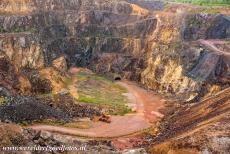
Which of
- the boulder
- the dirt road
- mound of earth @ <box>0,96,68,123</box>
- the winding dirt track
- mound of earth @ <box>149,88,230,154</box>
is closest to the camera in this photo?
mound of earth @ <box>149,88,230,154</box>

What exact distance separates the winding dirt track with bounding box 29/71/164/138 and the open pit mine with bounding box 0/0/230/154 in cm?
14

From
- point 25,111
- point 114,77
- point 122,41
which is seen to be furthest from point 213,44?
point 25,111

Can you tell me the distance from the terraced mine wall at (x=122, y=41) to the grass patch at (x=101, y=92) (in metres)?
5.71

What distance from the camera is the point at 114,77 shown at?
288 feet

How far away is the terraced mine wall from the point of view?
245 ft

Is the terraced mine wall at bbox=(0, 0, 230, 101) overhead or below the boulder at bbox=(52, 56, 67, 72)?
overhead

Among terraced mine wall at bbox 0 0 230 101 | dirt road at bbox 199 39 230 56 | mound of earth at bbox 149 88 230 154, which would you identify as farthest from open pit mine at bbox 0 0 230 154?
dirt road at bbox 199 39 230 56

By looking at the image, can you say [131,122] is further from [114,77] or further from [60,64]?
[60,64]

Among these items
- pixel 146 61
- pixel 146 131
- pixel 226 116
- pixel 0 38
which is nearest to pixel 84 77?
pixel 146 61

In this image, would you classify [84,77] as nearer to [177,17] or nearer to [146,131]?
[177,17]

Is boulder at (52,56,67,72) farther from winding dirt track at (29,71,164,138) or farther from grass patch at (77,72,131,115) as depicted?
winding dirt track at (29,71,164,138)

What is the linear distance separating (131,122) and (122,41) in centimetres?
3618

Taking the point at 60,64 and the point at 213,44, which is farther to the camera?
the point at 60,64

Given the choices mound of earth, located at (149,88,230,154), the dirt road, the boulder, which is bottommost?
the boulder
